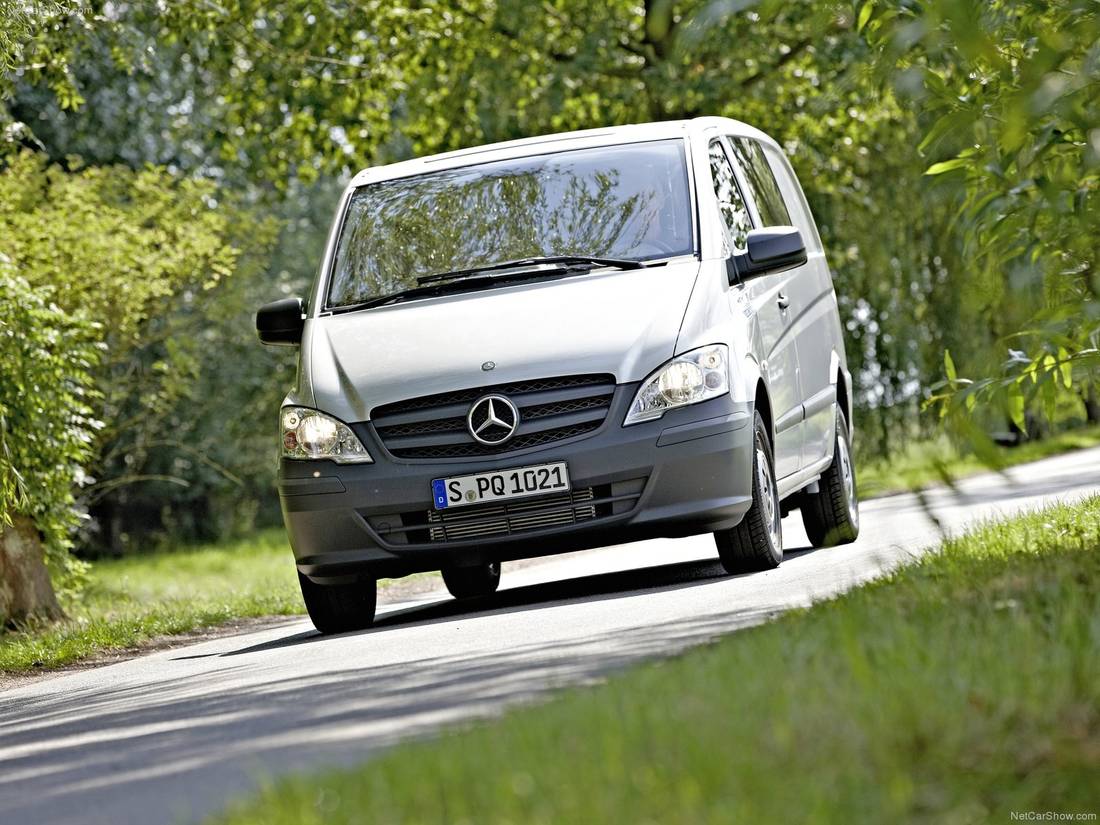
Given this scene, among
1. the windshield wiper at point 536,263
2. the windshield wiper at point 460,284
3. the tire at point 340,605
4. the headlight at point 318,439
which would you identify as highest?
the windshield wiper at point 536,263

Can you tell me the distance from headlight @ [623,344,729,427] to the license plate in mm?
393

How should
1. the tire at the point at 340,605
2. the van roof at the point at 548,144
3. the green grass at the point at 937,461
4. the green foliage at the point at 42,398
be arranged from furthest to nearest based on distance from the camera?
1. the green foliage at the point at 42,398
2. the van roof at the point at 548,144
3. the tire at the point at 340,605
4. the green grass at the point at 937,461

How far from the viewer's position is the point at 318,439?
8.92m

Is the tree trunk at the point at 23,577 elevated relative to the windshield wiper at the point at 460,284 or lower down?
lower down

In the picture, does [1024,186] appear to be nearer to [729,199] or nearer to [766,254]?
[766,254]

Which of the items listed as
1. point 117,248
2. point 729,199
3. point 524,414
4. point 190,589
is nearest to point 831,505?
point 729,199

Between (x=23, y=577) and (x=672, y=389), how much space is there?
769 cm

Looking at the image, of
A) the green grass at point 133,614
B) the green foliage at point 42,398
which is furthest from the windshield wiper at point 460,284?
the green foliage at point 42,398

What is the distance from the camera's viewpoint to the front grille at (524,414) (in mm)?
8656

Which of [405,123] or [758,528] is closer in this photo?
[758,528]

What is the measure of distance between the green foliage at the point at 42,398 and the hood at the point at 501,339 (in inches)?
186

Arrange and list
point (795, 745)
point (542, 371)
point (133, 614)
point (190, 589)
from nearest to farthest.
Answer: point (795, 745) → point (542, 371) → point (133, 614) → point (190, 589)

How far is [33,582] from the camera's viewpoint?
48.4 ft

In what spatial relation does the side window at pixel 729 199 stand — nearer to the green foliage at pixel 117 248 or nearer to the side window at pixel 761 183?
the side window at pixel 761 183
